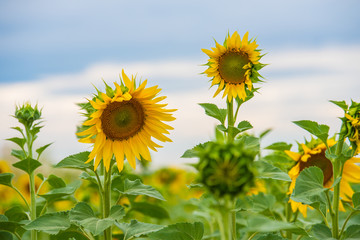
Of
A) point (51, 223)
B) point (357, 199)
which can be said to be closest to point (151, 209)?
point (51, 223)

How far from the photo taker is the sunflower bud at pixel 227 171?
3.84ft

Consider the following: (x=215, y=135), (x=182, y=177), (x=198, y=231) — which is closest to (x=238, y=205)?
(x=198, y=231)

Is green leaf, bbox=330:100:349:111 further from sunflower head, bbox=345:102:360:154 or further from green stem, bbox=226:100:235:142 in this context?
green stem, bbox=226:100:235:142

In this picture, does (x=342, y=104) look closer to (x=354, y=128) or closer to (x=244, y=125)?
(x=354, y=128)

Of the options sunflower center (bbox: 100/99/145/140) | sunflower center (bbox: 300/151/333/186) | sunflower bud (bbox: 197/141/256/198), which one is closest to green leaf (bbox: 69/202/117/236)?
sunflower center (bbox: 100/99/145/140)

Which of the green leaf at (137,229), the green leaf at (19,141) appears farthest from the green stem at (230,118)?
the green leaf at (19,141)

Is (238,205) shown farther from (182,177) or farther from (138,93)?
(182,177)

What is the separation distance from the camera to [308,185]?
194 centimetres

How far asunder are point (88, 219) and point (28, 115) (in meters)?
0.81

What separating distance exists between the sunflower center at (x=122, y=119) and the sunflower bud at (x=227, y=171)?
3.33 ft

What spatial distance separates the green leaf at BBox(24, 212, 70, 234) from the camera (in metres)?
1.87

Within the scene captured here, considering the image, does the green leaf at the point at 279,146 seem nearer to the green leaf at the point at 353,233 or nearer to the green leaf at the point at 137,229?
the green leaf at the point at 353,233

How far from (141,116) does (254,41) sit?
2.32ft

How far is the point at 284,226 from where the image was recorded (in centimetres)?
121
